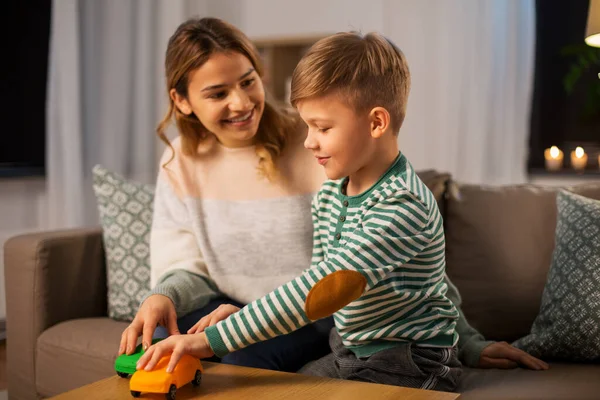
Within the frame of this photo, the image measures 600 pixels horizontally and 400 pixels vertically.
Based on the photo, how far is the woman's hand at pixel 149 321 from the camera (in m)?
1.34

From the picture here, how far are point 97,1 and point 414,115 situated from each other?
1762 millimetres

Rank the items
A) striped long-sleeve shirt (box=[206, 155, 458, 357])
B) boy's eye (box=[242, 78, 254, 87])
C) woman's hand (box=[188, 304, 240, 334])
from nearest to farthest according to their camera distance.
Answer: striped long-sleeve shirt (box=[206, 155, 458, 357]) → woman's hand (box=[188, 304, 240, 334]) → boy's eye (box=[242, 78, 254, 87])

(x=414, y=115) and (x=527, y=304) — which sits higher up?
(x=414, y=115)

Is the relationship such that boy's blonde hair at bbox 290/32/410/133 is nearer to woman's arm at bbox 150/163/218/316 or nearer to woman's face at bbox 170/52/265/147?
woman's face at bbox 170/52/265/147

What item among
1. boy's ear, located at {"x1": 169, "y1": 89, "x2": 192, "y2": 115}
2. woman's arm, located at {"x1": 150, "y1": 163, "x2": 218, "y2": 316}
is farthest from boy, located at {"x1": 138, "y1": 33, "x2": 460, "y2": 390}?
boy's ear, located at {"x1": 169, "y1": 89, "x2": 192, "y2": 115}

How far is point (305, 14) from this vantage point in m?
4.14

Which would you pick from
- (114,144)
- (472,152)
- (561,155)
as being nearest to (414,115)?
(472,152)

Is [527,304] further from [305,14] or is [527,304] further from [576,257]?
[305,14]

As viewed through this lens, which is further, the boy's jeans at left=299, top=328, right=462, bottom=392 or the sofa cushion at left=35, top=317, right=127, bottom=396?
the sofa cushion at left=35, top=317, right=127, bottom=396

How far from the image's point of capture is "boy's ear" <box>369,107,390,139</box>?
4.62 feet

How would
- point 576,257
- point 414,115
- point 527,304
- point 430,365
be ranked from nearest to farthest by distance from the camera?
1. point 430,365
2. point 576,257
3. point 527,304
4. point 414,115

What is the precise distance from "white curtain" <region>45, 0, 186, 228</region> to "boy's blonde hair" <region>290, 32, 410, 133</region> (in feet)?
8.91

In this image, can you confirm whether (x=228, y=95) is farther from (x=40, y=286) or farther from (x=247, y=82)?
(x=40, y=286)

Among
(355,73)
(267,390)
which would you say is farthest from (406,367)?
(355,73)
